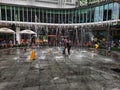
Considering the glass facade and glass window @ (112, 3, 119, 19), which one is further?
the glass facade

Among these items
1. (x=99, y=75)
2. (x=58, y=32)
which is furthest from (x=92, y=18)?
(x=99, y=75)

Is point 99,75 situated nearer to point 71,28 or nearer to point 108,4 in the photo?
point 108,4

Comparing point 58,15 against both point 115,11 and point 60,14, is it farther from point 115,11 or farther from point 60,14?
point 115,11

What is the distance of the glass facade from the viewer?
30688 mm

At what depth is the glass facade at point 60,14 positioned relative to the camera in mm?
30688

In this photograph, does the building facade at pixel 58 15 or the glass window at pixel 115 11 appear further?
the building facade at pixel 58 15

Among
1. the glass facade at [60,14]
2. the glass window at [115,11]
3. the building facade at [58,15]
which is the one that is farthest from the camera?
the glass facade at [60,14]

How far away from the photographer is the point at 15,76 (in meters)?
8.32

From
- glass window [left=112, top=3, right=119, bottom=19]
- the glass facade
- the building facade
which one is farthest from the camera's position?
the glass facade

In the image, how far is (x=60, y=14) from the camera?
38844 mm

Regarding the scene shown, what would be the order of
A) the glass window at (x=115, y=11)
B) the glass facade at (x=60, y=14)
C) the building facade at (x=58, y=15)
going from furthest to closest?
the glass facade at (x=60, y=14), the building facade at (x=58, y=15), the glass window at (x=115, y=11)

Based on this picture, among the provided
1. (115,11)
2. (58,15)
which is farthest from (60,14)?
(115,11)

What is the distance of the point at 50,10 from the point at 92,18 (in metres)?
10.9

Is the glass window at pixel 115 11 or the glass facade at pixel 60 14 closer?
the glass window at pixel 115 11
